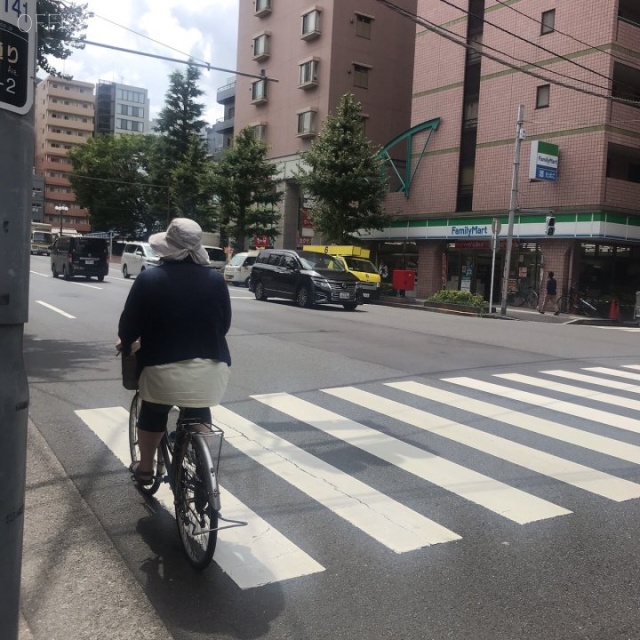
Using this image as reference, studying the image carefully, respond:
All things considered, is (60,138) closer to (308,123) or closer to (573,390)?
(308,123)

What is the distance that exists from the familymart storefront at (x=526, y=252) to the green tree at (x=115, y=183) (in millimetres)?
40156

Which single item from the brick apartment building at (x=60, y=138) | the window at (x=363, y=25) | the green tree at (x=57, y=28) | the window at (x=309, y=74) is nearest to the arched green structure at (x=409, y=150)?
the window at (x=309, y=74)

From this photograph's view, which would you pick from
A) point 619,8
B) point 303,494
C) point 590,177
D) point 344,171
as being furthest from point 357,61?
point 303,494

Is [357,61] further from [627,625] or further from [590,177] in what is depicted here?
[627,625]

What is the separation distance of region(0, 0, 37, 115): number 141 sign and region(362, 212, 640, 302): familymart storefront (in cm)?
2340

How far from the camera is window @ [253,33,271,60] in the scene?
1745 inches

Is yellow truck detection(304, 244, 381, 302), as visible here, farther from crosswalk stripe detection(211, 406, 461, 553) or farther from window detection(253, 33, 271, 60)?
window detection(253, 33, 271, 60)

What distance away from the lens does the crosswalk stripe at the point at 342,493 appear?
398cm

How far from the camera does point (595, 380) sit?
960cm

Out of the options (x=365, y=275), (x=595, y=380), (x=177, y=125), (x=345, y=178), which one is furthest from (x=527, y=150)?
(x=177, y=125)

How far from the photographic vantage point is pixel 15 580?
7.64ft

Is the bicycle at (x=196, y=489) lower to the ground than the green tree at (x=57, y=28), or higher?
lower

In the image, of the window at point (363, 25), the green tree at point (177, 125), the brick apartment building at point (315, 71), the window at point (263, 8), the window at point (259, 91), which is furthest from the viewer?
the green tree at point (177, 125)

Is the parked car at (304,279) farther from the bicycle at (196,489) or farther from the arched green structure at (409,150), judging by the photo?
the bicycle at (196,489)
